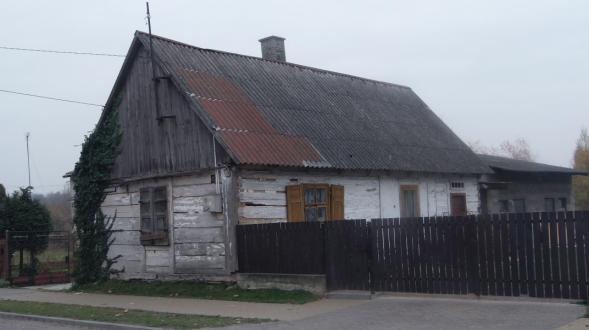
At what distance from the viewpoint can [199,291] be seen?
1616cm

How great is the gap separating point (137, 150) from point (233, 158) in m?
4.48

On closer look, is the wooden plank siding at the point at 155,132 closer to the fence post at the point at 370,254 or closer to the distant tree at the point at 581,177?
the fence post at the point at 370,254

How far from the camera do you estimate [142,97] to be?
1883 centimetres

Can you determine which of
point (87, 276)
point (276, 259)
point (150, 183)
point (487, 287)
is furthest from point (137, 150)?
point (487, 287)

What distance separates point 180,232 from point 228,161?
2.72 m

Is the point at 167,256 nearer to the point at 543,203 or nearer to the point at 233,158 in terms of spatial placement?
the point at 233,158

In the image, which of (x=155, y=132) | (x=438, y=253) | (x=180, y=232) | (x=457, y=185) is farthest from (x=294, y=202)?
(x=457, y=185)

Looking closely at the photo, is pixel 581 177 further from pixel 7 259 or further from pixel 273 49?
pixel 7 259

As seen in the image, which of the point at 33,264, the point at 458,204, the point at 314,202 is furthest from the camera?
the point at 458,204

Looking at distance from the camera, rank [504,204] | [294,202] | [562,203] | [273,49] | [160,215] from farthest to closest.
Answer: [562,203] < [504,204] < [273,49] < [160,215] < [294,202]

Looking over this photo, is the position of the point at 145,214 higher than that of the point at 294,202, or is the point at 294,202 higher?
the point at 294,202

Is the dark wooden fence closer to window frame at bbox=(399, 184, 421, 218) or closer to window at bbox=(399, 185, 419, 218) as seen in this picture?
window frame at bbox=(399, 184, 421, 218)

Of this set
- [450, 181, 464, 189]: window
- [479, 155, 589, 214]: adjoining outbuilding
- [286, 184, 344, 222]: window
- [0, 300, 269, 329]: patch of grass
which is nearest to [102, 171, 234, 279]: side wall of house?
[286, 184, 344, 222]: window

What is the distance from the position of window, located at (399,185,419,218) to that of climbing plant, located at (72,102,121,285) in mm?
9048
